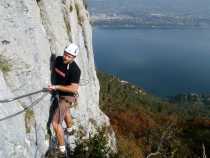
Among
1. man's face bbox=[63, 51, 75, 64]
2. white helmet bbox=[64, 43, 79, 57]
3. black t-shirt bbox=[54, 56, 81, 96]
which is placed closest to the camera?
white helmet bbox=[64, 43, 79, 57]

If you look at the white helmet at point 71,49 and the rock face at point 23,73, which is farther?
the white helmet at point 71,49

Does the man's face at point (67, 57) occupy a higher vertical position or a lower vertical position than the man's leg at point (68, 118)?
higher

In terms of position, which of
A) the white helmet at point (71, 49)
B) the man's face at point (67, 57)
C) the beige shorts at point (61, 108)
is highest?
the white helmet at point (71, 49)

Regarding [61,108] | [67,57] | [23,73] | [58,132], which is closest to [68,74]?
[67,57]

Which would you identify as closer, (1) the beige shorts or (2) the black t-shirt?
(2) the black t-shirt

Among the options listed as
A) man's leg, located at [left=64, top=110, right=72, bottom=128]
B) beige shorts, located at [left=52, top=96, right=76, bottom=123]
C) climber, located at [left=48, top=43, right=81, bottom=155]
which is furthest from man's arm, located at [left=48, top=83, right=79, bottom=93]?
man's leg, located at [left=64, top=110, right=72, bottom=128]

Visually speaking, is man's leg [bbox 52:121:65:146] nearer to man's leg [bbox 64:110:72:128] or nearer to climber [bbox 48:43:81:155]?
climber [bbox 48:43:81:155]

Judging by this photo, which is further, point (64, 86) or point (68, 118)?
point (68, 118)

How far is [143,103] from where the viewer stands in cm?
12388

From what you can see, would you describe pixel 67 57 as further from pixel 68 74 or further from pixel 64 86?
pixel 64 86

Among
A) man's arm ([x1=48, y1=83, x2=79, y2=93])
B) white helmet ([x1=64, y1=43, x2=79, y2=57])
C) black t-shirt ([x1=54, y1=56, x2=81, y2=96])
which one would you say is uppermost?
white helmet ([x1=64, y1=43, x2=79, y2=57])

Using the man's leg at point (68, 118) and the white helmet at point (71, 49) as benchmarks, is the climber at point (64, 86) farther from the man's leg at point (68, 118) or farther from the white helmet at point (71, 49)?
the man's leg at point (68, 118)

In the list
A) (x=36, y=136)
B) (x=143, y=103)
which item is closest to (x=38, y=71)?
(x=36, y=136)

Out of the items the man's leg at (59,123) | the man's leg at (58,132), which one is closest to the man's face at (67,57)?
the man's leg at (59,123)
